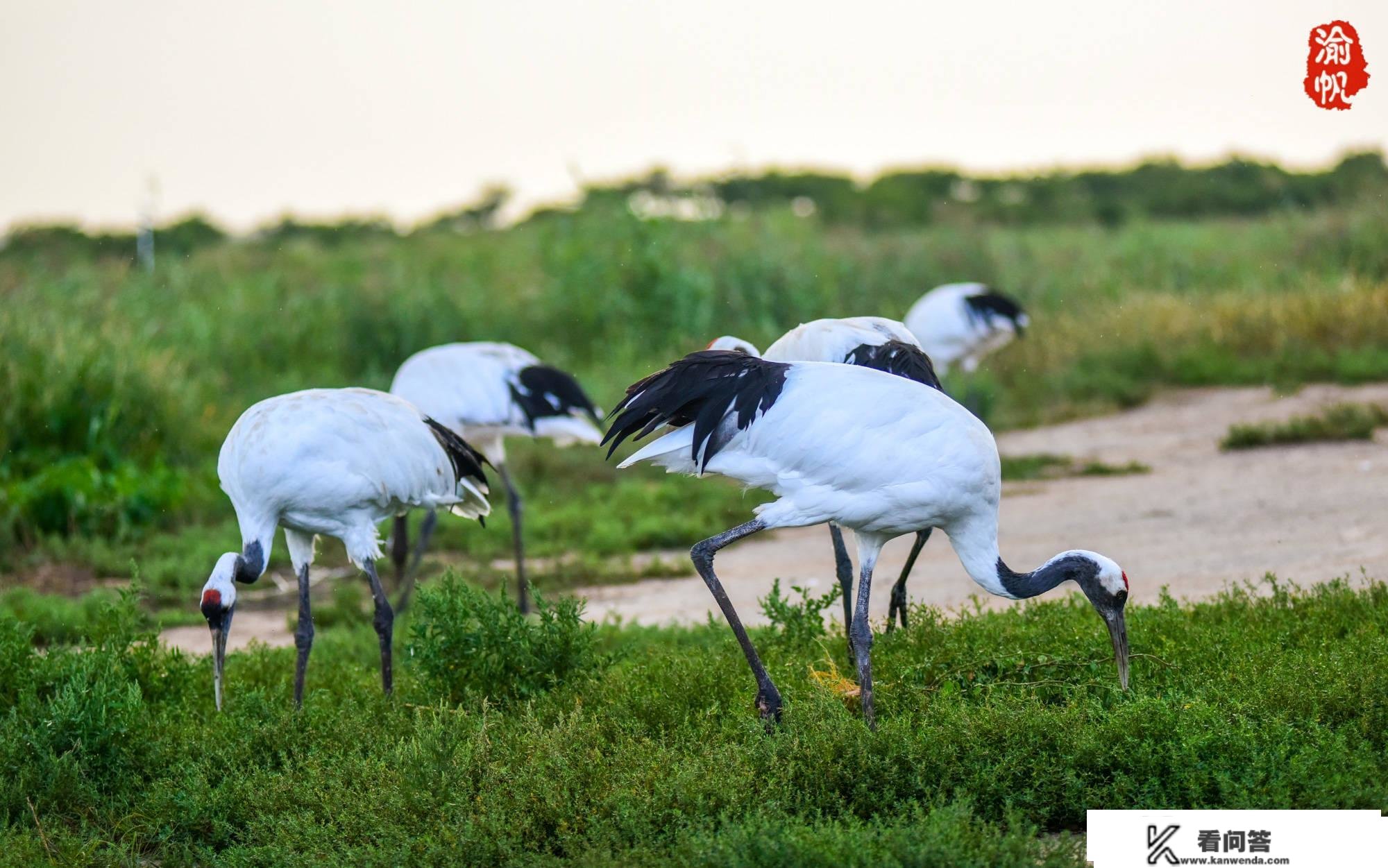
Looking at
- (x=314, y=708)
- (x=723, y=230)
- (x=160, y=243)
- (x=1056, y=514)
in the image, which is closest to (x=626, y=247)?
(x=723, y=230)

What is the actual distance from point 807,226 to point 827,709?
1864 centimetres

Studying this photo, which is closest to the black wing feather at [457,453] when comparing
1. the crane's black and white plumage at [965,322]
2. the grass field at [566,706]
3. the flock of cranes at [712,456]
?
the flock of cranes at [712,456]

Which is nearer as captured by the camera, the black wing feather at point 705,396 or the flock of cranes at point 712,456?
the flock of cranes at point 712,456

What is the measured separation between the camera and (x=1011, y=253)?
69.2 feet

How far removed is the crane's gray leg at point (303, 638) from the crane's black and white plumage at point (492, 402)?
222 cm

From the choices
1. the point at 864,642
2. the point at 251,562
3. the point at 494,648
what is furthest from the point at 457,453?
the point at 864,642

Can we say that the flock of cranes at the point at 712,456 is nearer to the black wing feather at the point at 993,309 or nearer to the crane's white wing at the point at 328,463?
the crane's white wing at the point at 328,463

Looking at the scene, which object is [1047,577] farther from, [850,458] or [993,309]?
[993,309]

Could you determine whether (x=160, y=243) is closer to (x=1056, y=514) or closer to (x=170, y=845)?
(x=1056, y=514)

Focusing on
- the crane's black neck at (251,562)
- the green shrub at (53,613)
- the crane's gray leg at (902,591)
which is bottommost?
the green shrub at (53,613)

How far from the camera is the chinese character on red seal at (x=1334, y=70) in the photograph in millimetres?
8305

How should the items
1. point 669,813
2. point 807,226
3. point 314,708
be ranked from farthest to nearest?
point 807,226
point 314,708
point 669,813

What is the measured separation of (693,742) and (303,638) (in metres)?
2.35

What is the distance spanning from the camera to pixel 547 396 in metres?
9.50
